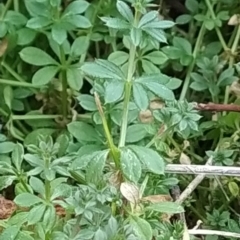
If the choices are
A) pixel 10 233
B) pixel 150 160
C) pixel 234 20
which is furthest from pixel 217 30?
pixel 10 233

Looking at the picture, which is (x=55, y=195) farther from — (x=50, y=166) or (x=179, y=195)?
(x=179, y=195)

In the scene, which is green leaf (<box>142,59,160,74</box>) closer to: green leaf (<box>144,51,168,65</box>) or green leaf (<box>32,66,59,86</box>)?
green leaf (<box>144,51,168,65</box>)

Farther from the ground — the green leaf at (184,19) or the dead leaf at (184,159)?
the green leaf at (184,19)

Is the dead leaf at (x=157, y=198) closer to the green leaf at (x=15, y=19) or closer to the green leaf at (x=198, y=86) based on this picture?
the green leaf at (x=198, y=86)

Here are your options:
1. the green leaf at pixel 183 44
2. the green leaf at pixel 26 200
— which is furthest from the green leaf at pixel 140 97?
the green leaf at pixel 183 44

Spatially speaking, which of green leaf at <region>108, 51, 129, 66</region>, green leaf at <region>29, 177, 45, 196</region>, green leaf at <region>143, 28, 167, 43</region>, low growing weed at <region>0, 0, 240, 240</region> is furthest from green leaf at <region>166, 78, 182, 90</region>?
green leaf at <region>29, 177, 45, 196</region>

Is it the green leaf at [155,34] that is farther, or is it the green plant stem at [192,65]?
the green plant stem at [192,65]

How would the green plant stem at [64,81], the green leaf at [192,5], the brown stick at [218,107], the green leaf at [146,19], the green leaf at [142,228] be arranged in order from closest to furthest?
the green leaf at [142,228]
the green leaf at [146,19]
the brown stick at [218,107]
the green plant stem at [64,81]
the green leaf at [192,5]
